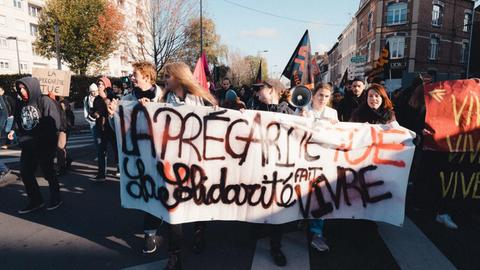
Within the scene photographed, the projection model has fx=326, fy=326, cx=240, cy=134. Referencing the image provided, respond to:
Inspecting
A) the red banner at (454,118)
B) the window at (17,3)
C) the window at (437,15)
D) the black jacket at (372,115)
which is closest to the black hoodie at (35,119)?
the black jacket at (372,115)

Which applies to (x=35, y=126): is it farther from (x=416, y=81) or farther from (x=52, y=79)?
(x=416, y=81)

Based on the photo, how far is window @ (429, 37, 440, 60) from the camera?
3206cm

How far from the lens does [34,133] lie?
14.4 feet

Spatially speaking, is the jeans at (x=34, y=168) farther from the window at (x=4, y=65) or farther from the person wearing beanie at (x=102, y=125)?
the window at (x=4, y=65)

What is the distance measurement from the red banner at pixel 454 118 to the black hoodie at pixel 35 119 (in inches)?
193

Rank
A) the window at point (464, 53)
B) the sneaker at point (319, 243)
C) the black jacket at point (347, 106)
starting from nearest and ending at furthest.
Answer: the sneaker at point (319, 243) → the black jacket at point (347, 106) → the window at point (464, 53)

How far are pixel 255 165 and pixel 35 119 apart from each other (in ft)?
10.4

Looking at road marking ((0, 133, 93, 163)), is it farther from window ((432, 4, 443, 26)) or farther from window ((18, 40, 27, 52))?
window ((432, 4, 443, 26))

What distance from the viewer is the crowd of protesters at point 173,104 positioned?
3.30m

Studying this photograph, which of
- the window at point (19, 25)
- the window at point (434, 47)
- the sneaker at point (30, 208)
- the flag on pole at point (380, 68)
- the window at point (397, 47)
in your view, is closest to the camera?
the sneaker at point (30, 208)

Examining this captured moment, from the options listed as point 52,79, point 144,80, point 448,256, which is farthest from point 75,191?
point 448,256

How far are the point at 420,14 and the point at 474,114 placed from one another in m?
32.1

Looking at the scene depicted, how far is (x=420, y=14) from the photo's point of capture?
3053cm

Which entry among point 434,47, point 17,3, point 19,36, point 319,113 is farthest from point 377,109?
point 17,3
